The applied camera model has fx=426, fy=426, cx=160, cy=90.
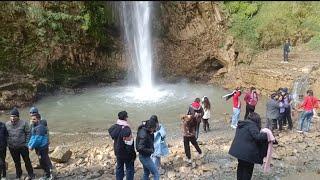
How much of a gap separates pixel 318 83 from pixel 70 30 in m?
11.1

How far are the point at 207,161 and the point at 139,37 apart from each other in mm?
13953

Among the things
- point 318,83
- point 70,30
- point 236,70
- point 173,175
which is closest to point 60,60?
point 70,30

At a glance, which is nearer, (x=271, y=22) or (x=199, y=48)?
(x=271, y=22)

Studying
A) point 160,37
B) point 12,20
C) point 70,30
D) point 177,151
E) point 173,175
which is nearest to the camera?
point 173,175

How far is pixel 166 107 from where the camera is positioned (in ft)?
56.2

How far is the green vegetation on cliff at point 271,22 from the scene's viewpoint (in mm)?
21422

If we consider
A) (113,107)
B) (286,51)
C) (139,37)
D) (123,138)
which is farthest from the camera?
(139,37)

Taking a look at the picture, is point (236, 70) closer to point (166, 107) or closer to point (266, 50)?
point (266, 50)

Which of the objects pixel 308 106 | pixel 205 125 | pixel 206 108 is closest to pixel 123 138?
pixel 206 108

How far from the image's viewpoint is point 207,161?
961 cm

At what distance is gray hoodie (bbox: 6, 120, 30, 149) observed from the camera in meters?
8.30

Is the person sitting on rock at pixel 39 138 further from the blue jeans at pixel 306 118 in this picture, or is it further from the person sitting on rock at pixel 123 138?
the blue jeans at pixel 306 118

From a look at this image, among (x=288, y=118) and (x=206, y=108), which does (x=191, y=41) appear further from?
(x=288, y=118)

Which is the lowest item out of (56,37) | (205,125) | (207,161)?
(207,161)
